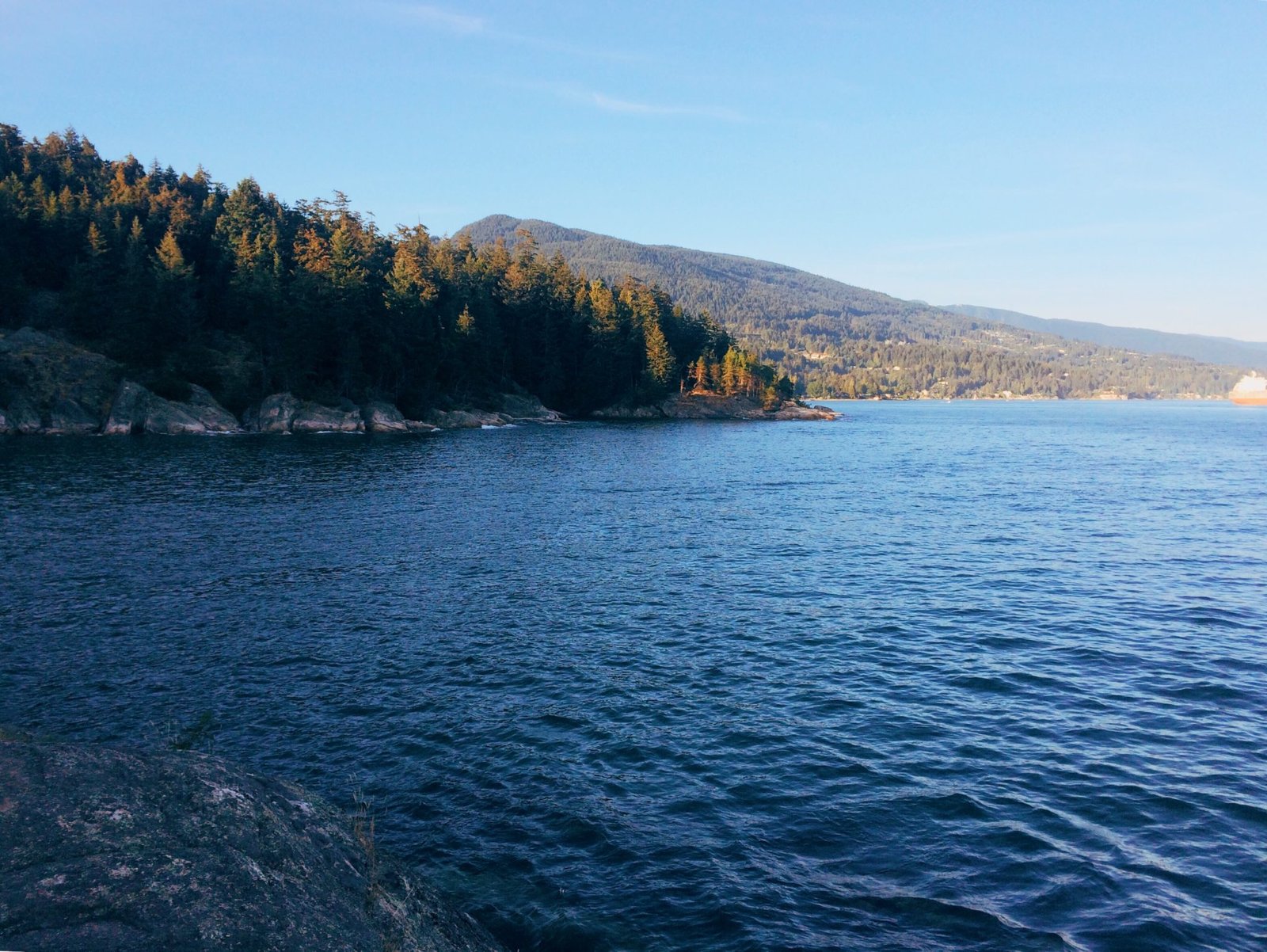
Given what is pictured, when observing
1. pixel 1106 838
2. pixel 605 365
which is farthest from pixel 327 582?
pixel 605 365

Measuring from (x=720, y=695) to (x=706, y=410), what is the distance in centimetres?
15173

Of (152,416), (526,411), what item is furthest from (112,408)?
(526,411)

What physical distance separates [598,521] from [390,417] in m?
74.8

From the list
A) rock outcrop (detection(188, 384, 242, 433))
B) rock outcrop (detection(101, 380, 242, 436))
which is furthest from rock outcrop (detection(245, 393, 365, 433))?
rock outcrop (detection(101, 380, 242, 436))

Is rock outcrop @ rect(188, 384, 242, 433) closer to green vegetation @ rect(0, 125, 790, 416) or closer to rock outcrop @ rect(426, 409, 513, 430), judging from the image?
green vegetation @ rect(0, 125, 790, 416)

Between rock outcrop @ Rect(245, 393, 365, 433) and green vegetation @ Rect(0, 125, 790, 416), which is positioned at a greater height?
green vegetation @ Rect(0, 125, 790, 416)

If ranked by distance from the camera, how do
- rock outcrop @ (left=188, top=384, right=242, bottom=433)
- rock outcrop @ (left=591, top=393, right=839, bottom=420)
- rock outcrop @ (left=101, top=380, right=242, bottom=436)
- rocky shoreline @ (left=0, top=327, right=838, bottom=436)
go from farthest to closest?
rock outcrop @ (left=591, top=393, right=839, bottom=420)
rock outcrop @ (left=188, top=384, right=242, bottom=433)
rock outcrop @ (left=101, top=380, right=242, bottom=436)
rocky shoreline @ (left=0, top=327, right=838, bottom=436)

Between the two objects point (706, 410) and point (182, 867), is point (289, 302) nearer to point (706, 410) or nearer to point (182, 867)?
point (706, 410)

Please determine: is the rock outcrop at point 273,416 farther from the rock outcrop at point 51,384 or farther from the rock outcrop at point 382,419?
the rock outcrop at point 51,384

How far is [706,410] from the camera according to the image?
169625mm

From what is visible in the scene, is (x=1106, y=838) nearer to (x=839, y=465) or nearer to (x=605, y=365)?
(x=839, y=465)

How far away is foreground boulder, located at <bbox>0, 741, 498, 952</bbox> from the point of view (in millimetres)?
6562

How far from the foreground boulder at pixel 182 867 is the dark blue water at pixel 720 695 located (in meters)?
3.27

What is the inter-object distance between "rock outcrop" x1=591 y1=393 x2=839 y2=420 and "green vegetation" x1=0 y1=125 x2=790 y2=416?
2921 mm
